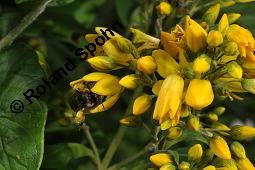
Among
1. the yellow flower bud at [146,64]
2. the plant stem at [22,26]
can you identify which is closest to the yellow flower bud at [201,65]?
the yellow flower bud at [146,64]

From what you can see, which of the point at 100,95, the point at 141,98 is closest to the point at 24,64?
the point at 100,95

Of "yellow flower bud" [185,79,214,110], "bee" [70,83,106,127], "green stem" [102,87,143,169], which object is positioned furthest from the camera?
"green stem" [102,87,143,169]

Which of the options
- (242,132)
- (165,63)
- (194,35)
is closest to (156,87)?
(165,63)

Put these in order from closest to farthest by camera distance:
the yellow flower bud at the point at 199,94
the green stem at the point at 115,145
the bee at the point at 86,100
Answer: the yellow flower bud at the point at 199,94 < the bee at the point at 86,100 < the green stem at the point at 115,145

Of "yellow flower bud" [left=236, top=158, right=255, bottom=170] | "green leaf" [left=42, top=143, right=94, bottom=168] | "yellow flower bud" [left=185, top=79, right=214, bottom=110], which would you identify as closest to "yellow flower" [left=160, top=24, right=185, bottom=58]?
"yellow flower bud" [left=185, top=79, right=214, bottom=110]

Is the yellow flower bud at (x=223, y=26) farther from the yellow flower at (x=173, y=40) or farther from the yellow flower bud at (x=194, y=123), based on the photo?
the yellow flower bud at (x=194, y=123)

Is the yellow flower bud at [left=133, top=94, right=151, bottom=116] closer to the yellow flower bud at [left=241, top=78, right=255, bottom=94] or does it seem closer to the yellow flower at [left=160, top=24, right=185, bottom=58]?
the yellow flower at [left=160, top=24, right=185, bottom=58]

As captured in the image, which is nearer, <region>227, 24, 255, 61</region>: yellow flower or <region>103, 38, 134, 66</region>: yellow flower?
<region>227, 24, 255, 61</region>: yellow flower
